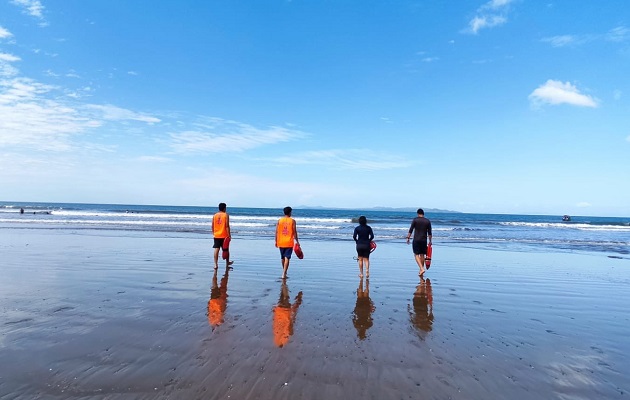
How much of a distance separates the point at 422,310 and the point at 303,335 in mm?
2754

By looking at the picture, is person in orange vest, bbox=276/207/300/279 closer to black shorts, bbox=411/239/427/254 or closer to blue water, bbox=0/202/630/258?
black shorts, bbox=411/239/427/254

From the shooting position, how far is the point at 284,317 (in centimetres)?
630

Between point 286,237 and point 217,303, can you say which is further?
point 286,237

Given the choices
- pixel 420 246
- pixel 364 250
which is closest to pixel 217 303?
pixel 364 250

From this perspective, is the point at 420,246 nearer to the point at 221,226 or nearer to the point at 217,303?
the point at 221,226

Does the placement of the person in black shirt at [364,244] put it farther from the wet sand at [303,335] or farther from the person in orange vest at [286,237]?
the person in orange vest at [286,237]

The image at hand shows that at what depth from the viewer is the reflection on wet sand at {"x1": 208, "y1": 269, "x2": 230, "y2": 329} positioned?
5996 mm

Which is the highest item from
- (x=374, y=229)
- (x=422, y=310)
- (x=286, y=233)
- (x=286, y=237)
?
(x=286, y=233)

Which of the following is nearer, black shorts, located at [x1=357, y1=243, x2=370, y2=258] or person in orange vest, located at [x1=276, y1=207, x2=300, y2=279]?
person in orange vest, located at [x1=276, y1=207, x2=300, y2=279]

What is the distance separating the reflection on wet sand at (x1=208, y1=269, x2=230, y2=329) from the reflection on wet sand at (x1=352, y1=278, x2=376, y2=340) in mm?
2137

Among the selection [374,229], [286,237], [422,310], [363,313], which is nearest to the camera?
[363,313]

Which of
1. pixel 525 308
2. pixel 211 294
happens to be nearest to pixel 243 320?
pixel 211 294

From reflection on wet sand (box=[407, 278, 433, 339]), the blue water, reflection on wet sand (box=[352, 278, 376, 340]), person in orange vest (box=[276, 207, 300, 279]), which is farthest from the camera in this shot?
the blue water

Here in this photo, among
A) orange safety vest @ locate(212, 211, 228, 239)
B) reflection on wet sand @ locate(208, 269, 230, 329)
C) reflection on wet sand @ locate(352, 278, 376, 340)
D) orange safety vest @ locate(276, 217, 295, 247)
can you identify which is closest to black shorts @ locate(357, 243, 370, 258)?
reflection on wet sand @ locate(352, 278, 376, 340)
